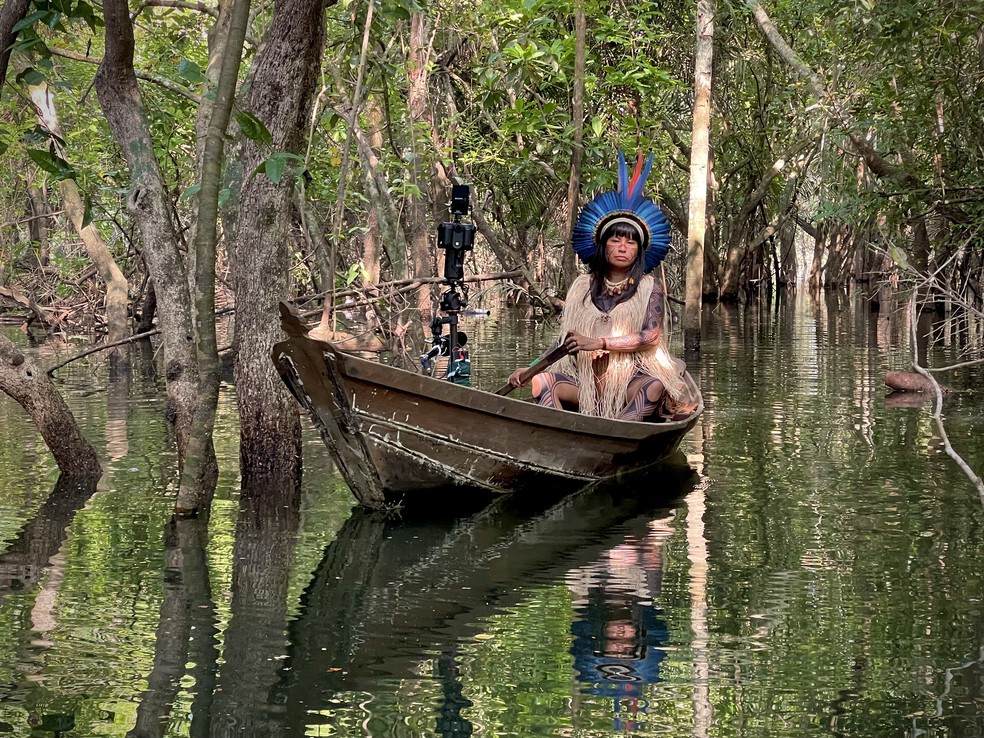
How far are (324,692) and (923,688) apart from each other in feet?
6.93

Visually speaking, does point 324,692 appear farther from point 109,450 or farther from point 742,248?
point 742,248

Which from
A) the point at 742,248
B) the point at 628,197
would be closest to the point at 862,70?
the point at 628,197

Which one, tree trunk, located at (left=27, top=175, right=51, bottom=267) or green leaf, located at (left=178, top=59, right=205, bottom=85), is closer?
green leaf, located at (left=178, top=59, right=205, bottom=85)

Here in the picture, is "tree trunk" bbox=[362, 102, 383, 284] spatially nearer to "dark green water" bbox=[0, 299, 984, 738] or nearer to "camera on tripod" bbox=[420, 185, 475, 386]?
"camera on tripod" bbox=[420, 185, 475, 386]

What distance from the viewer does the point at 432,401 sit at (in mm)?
8070

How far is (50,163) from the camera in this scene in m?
7.45

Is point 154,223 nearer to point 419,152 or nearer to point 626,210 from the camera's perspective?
point 626,210

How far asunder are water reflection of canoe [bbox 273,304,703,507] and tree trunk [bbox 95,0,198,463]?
58 cm

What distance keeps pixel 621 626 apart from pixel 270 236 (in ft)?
12.4

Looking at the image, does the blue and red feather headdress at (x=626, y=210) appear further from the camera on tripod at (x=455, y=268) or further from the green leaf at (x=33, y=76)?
the green leaf at (x=33, y=76)

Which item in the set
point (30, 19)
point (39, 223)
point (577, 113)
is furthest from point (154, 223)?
point (39, 223)

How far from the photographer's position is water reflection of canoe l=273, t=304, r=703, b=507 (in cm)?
788

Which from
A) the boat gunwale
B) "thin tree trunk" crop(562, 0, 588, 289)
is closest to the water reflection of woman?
the boat gunwale

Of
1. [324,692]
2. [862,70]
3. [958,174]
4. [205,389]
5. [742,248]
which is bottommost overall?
[324,692]
